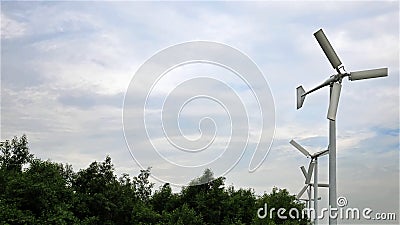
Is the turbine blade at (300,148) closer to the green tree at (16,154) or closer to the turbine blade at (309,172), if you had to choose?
the turbine blade at (309,172)

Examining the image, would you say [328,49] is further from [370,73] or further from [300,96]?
[300,96]

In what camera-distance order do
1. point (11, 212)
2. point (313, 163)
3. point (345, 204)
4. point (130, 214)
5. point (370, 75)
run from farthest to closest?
point (130, 214), point (11, 212), point (313, 163), point (345, 204), point (370, 75)

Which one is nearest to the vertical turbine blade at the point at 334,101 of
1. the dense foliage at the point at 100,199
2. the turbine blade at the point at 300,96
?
the turbine blade at the point at 300,96

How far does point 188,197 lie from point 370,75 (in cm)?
3412

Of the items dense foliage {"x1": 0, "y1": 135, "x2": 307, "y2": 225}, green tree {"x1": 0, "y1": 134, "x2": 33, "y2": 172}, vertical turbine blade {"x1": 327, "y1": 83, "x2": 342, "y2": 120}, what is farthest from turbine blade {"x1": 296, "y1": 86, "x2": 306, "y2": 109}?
green tree {"x1": 0, "y1": 134, "x2": 33, "y2": 172}

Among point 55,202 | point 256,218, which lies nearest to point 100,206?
A: point 55,202

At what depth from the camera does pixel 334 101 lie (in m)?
21.0

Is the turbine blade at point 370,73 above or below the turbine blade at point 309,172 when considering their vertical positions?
below

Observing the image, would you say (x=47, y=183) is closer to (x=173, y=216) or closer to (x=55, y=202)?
(x=55, y=202)

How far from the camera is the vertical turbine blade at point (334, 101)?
2039 cm

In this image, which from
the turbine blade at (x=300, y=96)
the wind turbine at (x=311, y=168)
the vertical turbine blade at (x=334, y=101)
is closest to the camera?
the vertical turbine blade at (x=334, y=101)

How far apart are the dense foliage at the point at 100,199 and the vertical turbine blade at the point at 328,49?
75.2ft

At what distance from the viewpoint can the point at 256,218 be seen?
46.2 metres

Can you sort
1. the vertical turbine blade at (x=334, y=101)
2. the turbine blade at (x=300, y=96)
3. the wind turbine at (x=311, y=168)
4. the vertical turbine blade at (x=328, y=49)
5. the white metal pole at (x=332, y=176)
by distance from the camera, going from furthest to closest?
the wind turbine at (x=311, y=168) → the turbine blade at (x=300, y=96) → the vertical turbine blade at (x=328, y=49) → the white metal pole at (x=332, y=176) → the vertical turbine blade at (x=334, y=101)
